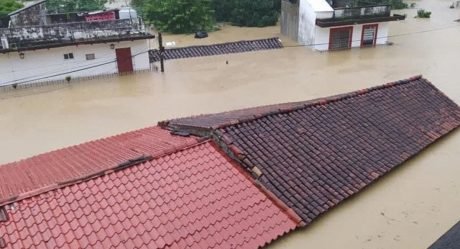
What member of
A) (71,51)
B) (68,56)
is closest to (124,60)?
(71,51)

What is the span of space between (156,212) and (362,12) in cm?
2468

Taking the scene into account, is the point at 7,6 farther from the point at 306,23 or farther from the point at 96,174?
the point at 96,174

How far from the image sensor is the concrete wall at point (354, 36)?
90.5 ft

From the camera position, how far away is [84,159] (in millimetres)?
9969

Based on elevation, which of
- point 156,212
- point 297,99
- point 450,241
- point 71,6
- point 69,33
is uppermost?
point 450,241

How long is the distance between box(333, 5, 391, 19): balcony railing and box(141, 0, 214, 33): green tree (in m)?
11.9

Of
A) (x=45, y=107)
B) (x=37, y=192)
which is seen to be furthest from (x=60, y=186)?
(x=45, y=107)

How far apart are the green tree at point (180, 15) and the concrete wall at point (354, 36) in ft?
36.2

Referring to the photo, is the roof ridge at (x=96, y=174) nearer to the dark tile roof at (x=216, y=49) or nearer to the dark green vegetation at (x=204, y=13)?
the dark tile roof at (x=216, y=49)

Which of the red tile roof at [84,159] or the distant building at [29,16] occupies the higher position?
the distant building at [29,16]

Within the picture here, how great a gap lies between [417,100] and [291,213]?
7033 millimetres

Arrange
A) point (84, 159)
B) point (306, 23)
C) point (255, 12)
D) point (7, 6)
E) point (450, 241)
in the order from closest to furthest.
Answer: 1. point (450, 241)
2. point (84, 159)
3. point (306, 23)
4. point (7, 6)
5. point (255, 12)

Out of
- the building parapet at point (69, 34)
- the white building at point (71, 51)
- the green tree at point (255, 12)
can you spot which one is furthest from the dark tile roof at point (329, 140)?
the green tree at point (255, 12)

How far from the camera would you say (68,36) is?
21.6 metres
